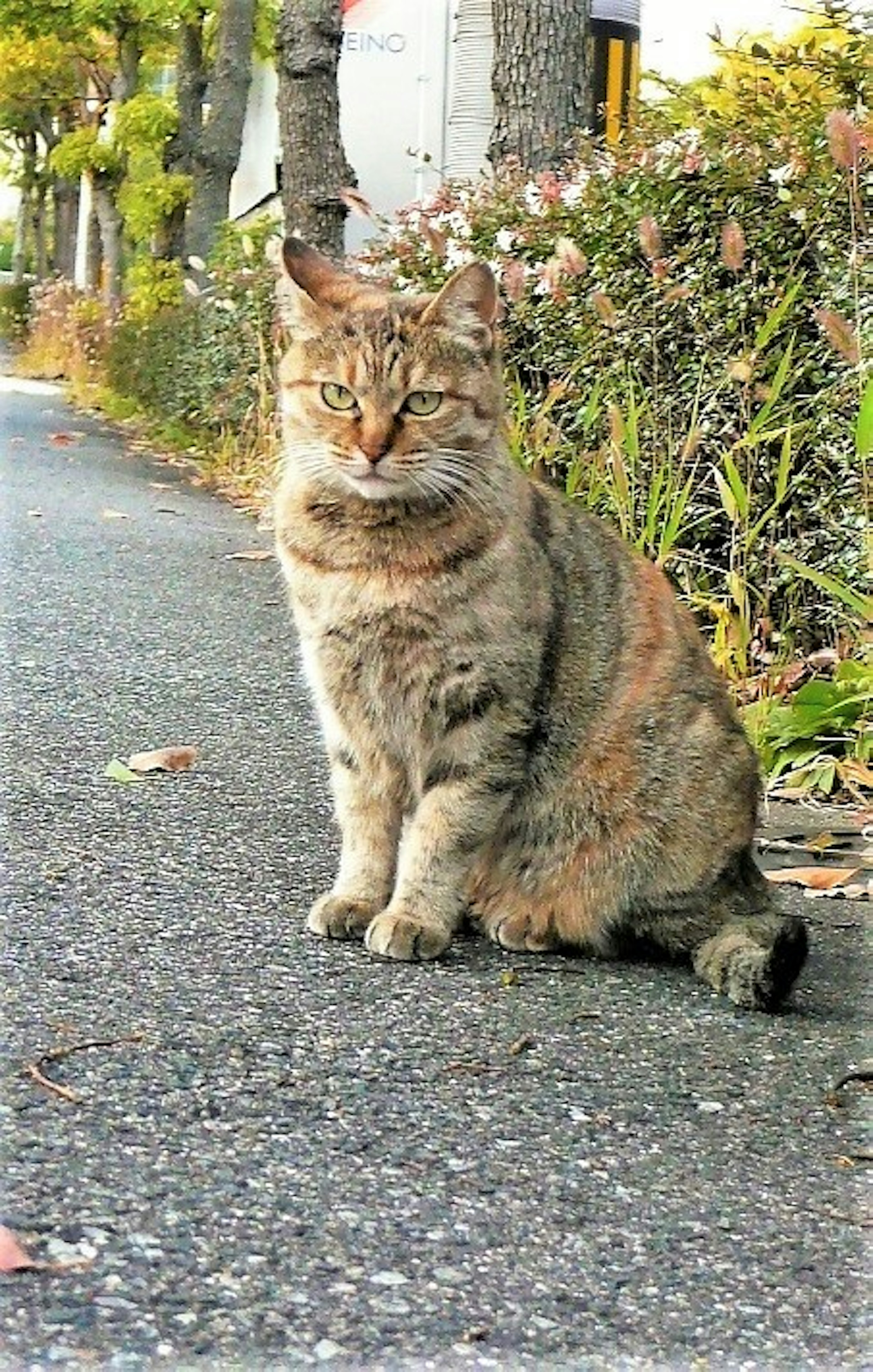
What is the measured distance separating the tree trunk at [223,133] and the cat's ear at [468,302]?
10860mm

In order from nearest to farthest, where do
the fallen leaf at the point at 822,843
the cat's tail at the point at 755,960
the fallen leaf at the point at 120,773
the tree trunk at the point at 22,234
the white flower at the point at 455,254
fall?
the cat's tail at the point at 755,960
the fallen leaf at the point at 822,843
the fallen leaf at the point at 120,773
the white flower at the point at 455,254
the tree trunk at the point at 22,234

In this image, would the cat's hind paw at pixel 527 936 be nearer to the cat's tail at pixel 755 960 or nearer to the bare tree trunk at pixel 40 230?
the cat's tail at pixel 755 960

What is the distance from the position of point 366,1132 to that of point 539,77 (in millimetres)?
6437

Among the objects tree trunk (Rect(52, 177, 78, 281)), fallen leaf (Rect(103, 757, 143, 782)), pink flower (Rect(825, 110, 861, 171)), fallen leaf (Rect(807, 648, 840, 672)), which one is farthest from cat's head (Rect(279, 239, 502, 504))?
tree trunk (Rect(52, 177, 78, 281))

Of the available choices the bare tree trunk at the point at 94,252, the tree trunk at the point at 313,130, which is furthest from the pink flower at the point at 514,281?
the bare tree trunk at the point at 94,252

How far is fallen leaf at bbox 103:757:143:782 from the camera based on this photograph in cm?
432

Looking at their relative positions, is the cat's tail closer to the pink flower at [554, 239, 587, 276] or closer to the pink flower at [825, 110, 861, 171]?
the pink flower at [825, 110, 861, 171]

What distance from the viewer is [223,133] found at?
47.2 feet

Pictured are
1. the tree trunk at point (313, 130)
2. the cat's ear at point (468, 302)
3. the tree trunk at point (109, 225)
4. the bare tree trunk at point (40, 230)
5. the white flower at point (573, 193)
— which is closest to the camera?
the cat's ear at point (468, 302)

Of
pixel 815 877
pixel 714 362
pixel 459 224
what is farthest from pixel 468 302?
pixel 459 224

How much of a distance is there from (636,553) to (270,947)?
49.0 inches

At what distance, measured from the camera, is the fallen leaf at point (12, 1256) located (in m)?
1.92

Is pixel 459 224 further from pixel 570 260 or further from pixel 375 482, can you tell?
pixel 375 482

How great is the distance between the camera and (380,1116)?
8.04 ft
